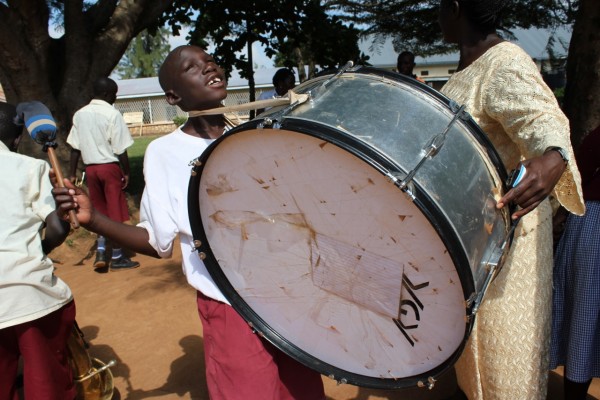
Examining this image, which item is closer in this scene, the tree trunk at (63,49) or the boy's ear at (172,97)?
the boy's ear at (172,97)

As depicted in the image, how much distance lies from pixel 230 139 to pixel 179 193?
0.44m

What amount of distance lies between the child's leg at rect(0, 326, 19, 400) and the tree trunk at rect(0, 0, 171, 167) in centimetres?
488

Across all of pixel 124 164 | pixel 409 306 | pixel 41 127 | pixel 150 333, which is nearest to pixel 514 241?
pixel 409 306

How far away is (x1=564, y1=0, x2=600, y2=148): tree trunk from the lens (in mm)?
4266

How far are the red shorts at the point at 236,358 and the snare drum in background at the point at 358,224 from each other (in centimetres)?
8

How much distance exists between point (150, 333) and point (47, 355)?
1601 mm

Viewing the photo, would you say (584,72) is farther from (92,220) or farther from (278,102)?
(92,220)

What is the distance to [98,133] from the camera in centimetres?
545

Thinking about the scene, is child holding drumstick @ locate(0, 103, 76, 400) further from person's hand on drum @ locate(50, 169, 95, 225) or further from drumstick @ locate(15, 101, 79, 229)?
person's hand on drum @ locate(50, 169, 95, 225)

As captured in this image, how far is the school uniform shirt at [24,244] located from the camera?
7.38 ft

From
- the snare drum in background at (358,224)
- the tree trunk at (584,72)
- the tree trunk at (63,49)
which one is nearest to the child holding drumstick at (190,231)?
the snare drum in background at (358,224)

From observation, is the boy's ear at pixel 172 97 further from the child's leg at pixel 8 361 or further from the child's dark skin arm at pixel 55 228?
the child's leg at pixel 8 361

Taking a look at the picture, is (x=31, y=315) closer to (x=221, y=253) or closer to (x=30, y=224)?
(x=30, y=224)

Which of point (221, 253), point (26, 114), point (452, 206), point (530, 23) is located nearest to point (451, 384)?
point (221, 253)
